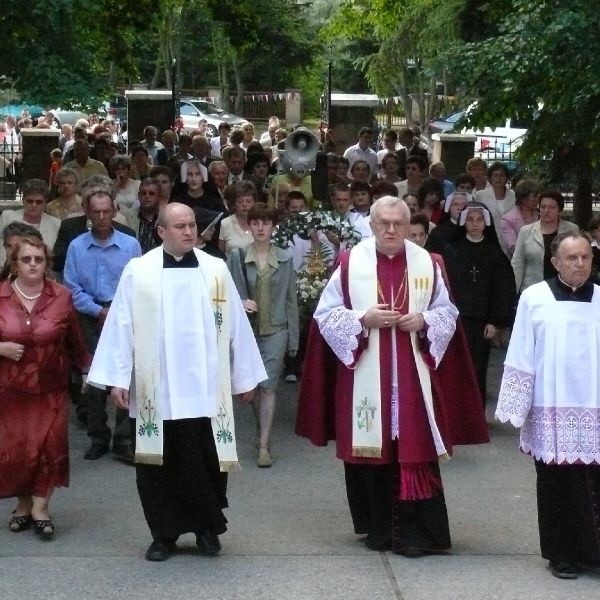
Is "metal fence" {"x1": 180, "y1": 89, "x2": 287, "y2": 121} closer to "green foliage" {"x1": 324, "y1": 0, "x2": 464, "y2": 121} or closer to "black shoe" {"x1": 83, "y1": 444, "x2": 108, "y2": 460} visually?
"green foliage" {"x1": 324, "y1": 0, "x2": 464, "y2": 121}

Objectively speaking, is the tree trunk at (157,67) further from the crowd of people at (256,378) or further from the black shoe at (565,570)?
the black shoe at (565,570)

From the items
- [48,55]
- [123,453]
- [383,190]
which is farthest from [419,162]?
[123,453]

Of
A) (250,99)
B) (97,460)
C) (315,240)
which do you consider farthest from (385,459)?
(250,99)

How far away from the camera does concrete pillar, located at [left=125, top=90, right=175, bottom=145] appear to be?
2508cm

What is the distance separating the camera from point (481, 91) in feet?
43.0

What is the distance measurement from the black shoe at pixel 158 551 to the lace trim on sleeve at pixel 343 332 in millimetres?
1334

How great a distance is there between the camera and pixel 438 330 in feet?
25.0

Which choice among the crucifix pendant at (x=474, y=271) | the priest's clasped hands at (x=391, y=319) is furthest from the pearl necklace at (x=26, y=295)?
the crucifix pendant at (x=474, y=271)

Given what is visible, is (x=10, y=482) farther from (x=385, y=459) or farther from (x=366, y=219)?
(x=366, y=219)

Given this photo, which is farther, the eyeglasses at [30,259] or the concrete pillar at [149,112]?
the concrete pillar at [149,112]

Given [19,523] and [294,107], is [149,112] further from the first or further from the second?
[294,107]

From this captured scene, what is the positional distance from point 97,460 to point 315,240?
2.50 meters

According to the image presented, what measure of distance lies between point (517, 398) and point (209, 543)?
177cm

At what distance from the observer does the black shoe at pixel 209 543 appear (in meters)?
7.67
